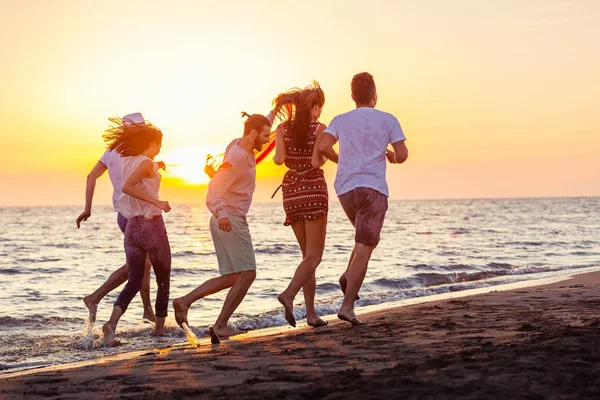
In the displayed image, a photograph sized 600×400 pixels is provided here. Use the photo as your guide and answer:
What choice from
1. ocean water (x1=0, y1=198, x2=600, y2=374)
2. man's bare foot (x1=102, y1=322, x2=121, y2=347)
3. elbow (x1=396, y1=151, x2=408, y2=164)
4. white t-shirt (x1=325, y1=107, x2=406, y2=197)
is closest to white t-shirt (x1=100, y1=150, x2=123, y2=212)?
man's bare foot (x1=102, y1=322, x2=121, y2=347)

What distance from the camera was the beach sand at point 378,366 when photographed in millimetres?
3619

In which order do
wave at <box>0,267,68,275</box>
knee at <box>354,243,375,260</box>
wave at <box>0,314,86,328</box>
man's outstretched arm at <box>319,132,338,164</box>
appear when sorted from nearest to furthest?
knee at <box>354,243,375,260</box> < man's outstretched arm at <box>319,132,338,164</box> < wave at <box>0,314,86,328</box> < wave at <box>0,267,68,275</box>

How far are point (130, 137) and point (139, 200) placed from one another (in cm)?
60

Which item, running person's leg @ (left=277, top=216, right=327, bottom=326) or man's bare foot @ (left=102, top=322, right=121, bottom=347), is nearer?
running person's leg @ (left=277, top=216, right=327, bottom=326)

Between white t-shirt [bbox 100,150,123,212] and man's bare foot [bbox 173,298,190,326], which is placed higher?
white t-shirt [bbox 100,150,123,212]

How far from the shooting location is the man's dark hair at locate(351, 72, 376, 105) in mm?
6309

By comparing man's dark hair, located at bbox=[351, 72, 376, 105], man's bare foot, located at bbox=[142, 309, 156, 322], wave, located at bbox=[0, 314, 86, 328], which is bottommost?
wave, located at bbox=[0, 314, 86, 328]

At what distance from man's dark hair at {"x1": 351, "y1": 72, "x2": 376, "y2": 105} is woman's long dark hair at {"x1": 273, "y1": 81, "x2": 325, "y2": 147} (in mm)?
412

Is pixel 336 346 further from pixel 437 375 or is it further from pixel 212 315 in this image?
pixel 212 315

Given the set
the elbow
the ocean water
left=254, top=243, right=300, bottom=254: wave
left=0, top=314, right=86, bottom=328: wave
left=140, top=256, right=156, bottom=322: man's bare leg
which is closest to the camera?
the elbow

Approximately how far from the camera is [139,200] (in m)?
6.89

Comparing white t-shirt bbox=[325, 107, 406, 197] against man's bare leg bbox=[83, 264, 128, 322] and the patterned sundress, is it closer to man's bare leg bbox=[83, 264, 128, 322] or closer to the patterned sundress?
the patterned sundress

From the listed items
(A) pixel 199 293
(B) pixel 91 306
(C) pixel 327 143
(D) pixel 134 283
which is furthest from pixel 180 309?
(C) pixel 327 143

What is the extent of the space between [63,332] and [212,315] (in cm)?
190
